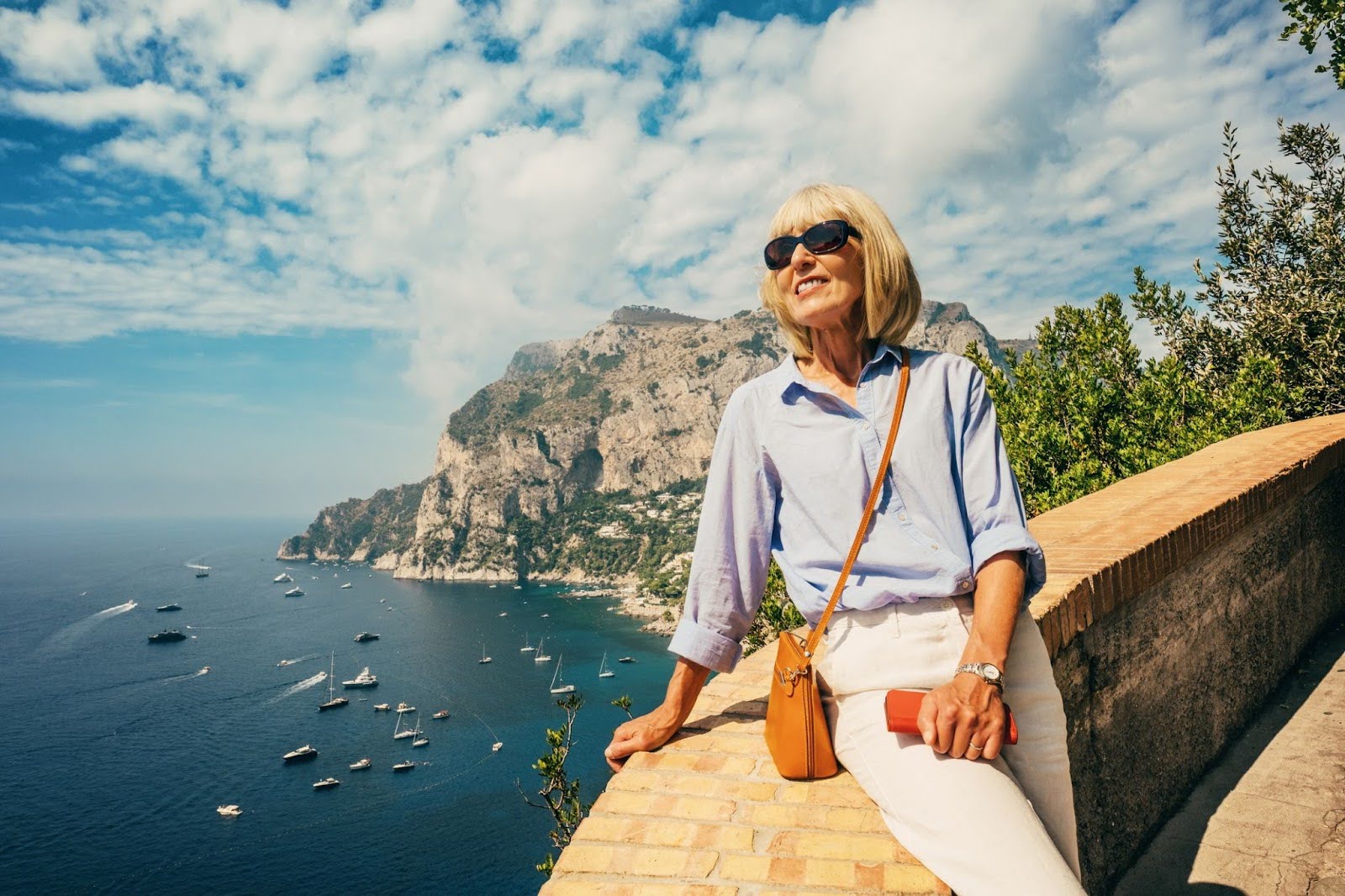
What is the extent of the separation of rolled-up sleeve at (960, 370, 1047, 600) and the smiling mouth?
0.43 m

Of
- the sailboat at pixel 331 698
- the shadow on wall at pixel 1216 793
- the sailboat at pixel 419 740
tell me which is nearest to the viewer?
the shadow on wall at pixel 1216 793

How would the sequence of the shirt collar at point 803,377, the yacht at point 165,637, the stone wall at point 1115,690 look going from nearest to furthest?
the stone wall at point 1115,690 < the shirt collar at point 803,377 < the yacht at point 165,637

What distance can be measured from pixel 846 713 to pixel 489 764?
2152 inches

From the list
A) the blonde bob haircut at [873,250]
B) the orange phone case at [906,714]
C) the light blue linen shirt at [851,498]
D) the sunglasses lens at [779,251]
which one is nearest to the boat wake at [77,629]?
the light blue linen shirt at [851,498]

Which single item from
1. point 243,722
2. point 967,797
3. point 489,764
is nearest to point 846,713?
point 967,797

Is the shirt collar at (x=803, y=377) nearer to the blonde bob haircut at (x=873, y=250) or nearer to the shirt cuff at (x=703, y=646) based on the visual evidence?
the blonde bob haircut at (x=873, y=250)

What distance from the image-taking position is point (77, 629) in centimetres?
9662

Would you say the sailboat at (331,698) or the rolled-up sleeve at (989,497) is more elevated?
the rolled-up sleeve at (989,497)

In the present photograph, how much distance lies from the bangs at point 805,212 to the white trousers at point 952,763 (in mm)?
973

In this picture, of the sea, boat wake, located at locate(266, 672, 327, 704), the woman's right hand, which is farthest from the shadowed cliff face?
the woman's right hand

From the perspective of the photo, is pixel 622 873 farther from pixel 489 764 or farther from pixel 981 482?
pixel 489 764

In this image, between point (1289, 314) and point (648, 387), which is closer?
point (1289, 314)

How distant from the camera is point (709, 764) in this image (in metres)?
1.84

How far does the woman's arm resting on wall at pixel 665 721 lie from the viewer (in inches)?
73.8
